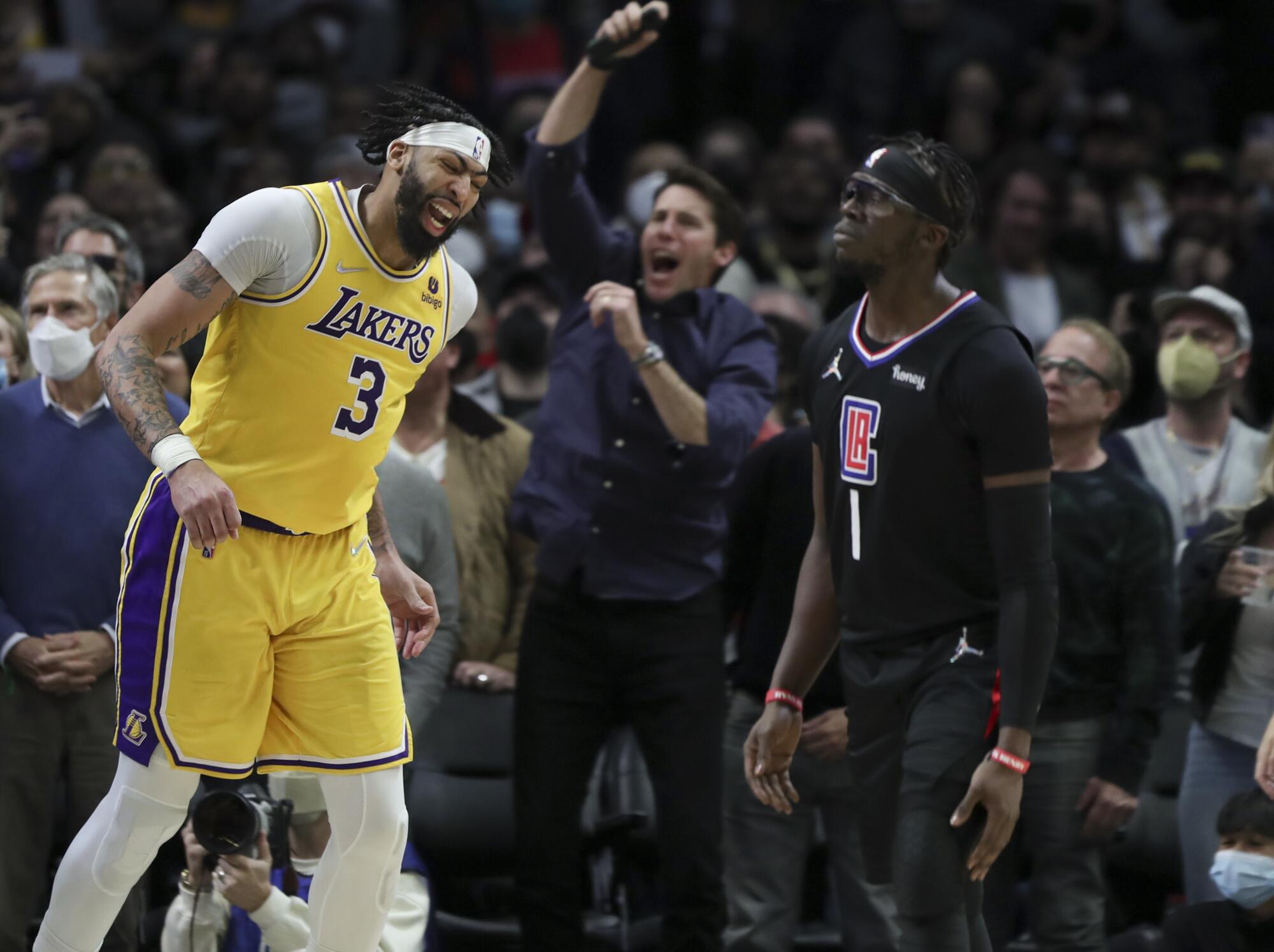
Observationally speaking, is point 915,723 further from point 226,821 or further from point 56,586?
point 56,586

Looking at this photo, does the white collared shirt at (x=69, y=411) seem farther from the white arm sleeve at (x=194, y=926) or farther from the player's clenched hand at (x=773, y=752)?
the player's clenched hand at (x=773, y=752)

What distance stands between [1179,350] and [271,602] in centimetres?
362

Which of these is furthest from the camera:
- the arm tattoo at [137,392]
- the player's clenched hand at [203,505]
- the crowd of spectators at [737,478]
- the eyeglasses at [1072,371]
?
the eyeglasses at [1072,371]

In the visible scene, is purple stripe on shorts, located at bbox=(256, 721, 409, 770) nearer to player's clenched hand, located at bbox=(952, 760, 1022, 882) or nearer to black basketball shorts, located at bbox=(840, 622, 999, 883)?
black basketball shorts, located at bbox=(840, 622, 999, 883)

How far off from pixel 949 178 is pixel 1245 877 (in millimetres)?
2120

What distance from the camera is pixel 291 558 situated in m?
4.04

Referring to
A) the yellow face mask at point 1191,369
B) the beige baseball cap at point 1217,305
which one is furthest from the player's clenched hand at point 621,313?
→ the beige baseball cap at point 1217,305

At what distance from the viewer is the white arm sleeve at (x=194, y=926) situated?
4.61 meters

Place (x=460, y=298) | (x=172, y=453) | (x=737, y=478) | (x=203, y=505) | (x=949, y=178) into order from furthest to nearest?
(x=737, y=478) → (x=460, y=298) → (x=949, y=178) → (x=172, y=453) → (x=203, y=505)

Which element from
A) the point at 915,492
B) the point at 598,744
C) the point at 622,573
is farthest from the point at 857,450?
the point at 598,744

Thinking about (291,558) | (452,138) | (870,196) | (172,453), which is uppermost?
(452,138)

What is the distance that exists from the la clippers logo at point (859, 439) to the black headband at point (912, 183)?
450 mm

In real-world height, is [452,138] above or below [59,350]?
above

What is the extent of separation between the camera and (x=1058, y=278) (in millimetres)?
8750
